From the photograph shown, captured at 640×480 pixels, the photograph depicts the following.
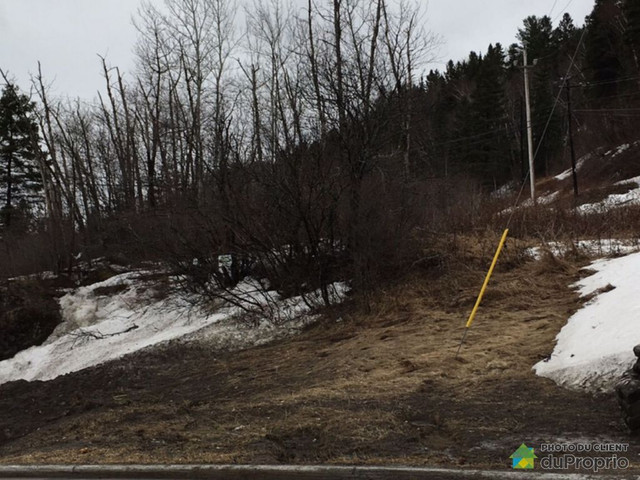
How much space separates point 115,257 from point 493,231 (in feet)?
49.7

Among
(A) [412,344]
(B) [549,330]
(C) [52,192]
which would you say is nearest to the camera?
(B) [549,330]

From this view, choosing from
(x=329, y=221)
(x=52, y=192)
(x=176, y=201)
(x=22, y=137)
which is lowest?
(x=329, y=221)

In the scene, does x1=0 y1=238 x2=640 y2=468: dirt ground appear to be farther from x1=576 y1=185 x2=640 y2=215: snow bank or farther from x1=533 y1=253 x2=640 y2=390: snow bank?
x1=576 y1=185 x2=640 y2=215: snow bank

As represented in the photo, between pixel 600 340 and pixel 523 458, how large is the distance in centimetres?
283

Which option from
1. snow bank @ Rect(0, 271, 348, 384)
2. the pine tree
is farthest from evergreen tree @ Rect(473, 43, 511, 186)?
snow bank @ Rect(0, 271, 348, 384)

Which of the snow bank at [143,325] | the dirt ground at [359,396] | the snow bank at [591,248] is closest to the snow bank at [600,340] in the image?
the dirt ground at [359,396]

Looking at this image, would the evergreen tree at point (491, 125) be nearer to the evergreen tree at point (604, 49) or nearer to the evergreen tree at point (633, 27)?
the evergreen tree at point (604, 49)

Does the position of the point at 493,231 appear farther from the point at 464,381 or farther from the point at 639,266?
the point at 464,381

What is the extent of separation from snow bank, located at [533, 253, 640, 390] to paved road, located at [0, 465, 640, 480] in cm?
223

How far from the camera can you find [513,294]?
10.6 metres

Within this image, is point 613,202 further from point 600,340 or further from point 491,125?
point 491,125

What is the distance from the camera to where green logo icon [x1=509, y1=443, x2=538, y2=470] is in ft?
14.0

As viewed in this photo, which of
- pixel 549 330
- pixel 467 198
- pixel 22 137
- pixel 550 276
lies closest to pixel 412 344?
pixel 549 330

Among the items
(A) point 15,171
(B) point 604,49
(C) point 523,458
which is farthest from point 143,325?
(B) point 604,49
